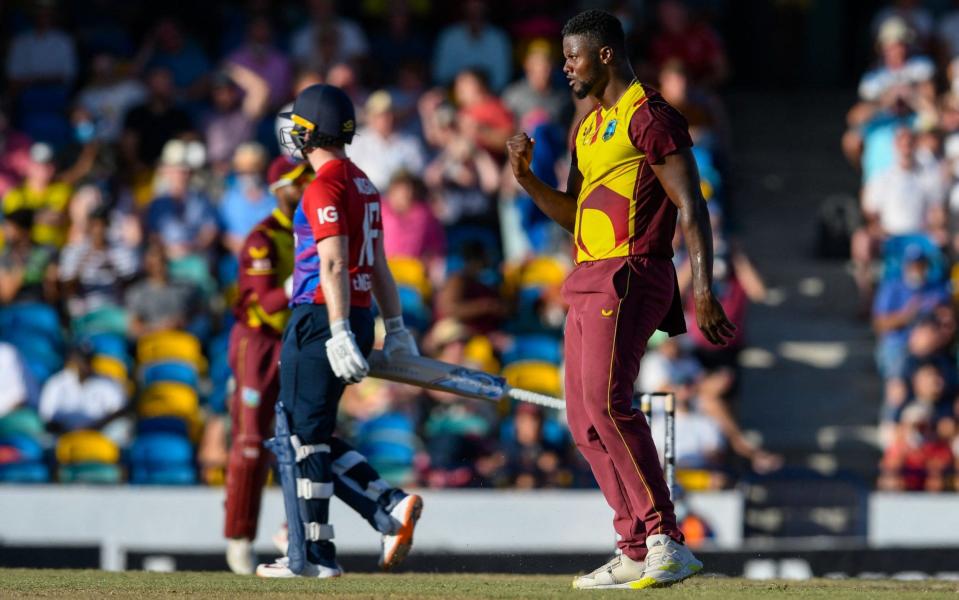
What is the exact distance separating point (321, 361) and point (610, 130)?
1761 mm

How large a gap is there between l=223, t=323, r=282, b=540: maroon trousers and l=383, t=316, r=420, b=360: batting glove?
924 mm

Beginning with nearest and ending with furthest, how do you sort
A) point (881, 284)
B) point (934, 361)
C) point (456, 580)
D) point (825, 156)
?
point (456, 580), point (934, 361), point (881, 284), point (825, 156)

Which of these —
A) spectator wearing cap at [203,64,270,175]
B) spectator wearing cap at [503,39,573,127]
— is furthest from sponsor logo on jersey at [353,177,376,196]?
spectator wearing cap at [203,64,270,175]

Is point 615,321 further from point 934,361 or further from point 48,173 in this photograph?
point 48,173

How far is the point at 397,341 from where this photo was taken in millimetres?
8336

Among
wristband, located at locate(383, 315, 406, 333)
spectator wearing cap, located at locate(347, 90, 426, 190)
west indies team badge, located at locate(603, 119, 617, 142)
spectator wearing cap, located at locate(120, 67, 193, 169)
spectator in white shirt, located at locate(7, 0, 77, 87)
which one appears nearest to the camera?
west indies team badge, located at locate(603, 119, 617, 142)

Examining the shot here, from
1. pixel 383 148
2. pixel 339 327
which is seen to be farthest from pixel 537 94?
pixel 339 327

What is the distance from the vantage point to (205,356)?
14.0m

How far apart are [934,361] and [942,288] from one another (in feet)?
3.42

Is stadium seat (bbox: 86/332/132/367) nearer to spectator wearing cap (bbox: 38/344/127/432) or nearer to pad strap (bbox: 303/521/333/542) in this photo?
spectator wearing cap (bbox: 38/344/127/432)

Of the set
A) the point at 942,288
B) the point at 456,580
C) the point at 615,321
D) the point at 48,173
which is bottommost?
the point at 456,580

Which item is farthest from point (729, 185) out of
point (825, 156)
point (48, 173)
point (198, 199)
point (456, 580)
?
point (456, 580)

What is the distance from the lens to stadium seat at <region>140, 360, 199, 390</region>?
44.5ft

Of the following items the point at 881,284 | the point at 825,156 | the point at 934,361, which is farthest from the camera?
the point at 825,156
